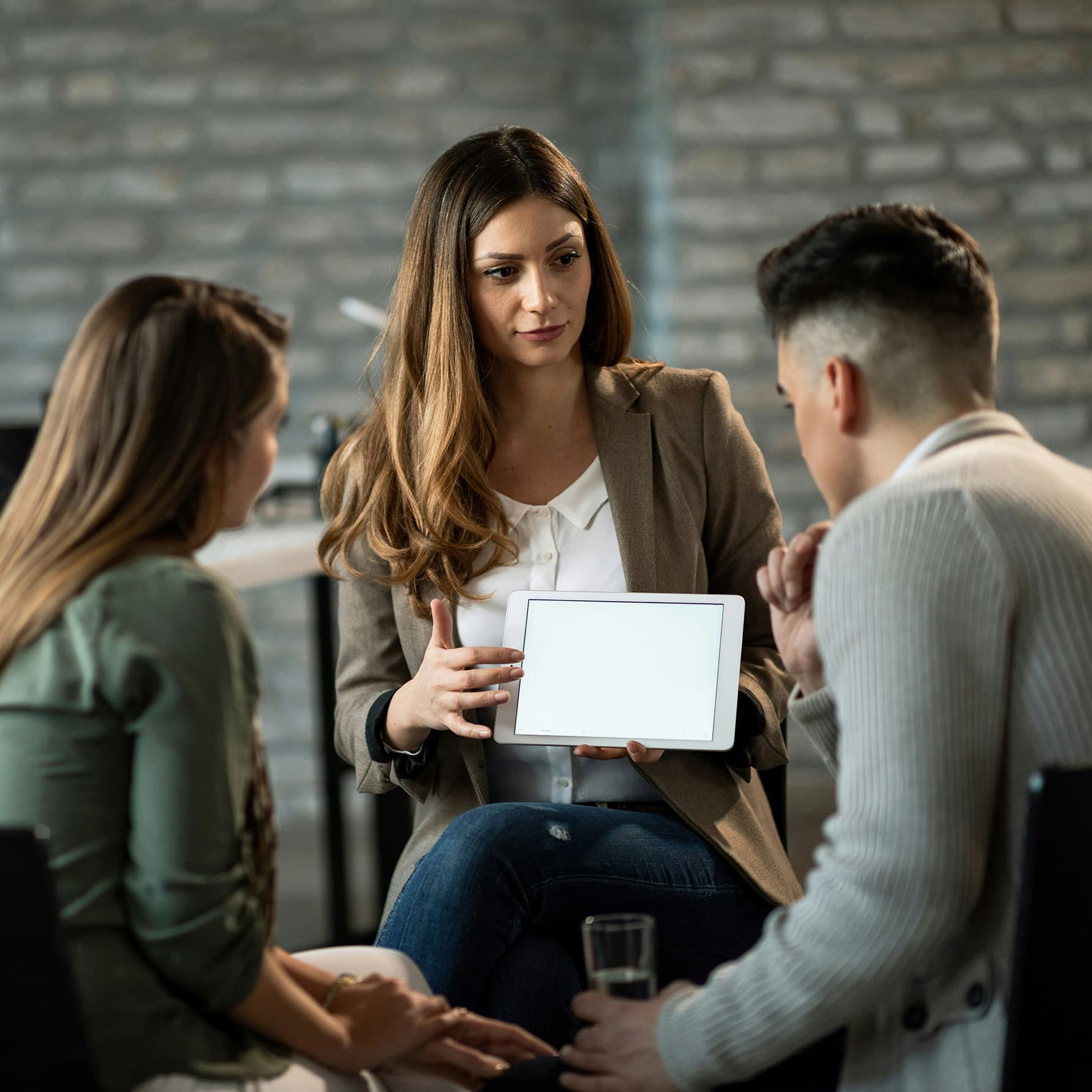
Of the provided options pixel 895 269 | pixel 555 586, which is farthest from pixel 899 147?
pixel 895 269

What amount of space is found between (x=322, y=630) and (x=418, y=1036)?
1.83 meters

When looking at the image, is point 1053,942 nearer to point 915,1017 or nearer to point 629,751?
point 915,1017

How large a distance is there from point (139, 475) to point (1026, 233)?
2826 mm

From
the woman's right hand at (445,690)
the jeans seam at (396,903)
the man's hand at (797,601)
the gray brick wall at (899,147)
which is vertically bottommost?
the jeans seam at (396,903)

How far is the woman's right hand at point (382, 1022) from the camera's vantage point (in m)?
0.99

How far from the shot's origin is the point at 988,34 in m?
3.14

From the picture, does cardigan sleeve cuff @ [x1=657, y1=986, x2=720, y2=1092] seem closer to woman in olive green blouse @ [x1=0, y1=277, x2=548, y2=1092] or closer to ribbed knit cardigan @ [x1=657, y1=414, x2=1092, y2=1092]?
ribbed knit cardigan @ [x1=657, y1=414, x2=1092, y2=1092]

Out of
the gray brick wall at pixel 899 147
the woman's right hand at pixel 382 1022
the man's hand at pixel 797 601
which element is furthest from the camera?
the gray brick wall at pixel 899 147

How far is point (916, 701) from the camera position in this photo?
81 cm

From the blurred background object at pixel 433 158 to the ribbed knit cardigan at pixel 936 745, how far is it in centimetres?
239

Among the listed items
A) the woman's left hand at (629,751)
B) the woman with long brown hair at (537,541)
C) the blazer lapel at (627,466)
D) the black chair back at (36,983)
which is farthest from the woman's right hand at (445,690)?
the black chair back at (36,983)

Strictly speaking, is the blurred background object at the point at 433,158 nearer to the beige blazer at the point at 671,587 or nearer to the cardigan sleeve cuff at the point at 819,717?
the beige blazer at the point at 671,587

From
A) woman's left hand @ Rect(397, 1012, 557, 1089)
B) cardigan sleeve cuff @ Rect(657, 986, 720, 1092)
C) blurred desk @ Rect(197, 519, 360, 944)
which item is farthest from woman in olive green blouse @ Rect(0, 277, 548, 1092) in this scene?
blurred desk @ Rect(197, 519, 360, 944)

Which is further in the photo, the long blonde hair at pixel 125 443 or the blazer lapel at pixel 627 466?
the blazer lapel at pixel 627 466
